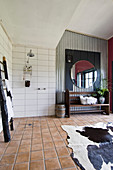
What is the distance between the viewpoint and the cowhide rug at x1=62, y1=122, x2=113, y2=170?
1220 mm

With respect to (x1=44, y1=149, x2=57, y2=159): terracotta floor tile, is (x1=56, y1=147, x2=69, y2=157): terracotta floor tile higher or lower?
higher

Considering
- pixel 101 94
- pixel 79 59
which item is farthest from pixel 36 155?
pixel 79 59

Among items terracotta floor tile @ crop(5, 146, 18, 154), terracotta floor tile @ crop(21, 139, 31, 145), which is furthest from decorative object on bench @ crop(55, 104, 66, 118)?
terracotta floor tile @ crop(5, 146, 18, 154)

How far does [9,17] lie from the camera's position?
1881 millimetres

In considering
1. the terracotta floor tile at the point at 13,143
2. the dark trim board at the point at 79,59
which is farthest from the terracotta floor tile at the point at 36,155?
the dark trim board at the point at 79,59

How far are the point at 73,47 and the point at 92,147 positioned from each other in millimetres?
3095

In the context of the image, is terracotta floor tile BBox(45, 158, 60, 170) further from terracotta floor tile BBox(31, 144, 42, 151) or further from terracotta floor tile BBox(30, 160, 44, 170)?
terracotta floor tile BBox(31, 144, 42, 151)

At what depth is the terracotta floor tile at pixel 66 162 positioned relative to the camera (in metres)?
1.21

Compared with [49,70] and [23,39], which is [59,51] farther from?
[23,39]

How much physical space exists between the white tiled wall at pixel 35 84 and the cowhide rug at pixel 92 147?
1302 mm

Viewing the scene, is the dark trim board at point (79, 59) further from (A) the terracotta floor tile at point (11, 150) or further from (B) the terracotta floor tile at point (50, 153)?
(A) the terracotta floor tile at point (11, 150)

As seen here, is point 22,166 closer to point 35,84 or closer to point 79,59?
point 35,84

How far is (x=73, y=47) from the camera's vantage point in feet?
11.6

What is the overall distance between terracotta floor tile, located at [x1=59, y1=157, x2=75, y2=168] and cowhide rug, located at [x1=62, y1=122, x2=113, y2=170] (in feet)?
0.20
